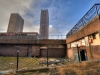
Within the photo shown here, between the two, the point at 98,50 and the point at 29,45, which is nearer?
the point at 98,50

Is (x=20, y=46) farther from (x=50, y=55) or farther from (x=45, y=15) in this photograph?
(x=45, y=15)

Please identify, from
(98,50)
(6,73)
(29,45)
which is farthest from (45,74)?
(29,45)

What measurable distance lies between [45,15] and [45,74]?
92903mm

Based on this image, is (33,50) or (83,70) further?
(33,50)

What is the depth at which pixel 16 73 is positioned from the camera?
393 cm

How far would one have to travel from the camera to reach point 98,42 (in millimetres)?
5133

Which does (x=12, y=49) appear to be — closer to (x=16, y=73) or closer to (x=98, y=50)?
(x=16, y=73)

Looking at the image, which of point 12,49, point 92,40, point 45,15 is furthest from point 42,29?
point 92,40

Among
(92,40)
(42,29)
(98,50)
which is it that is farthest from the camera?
(42,29)

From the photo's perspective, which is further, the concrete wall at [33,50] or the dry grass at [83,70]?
the concrete wall at [33,50]

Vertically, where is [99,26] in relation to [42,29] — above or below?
below

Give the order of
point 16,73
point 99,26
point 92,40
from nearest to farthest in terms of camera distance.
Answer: point 16,73
point 99,26
point 92,40

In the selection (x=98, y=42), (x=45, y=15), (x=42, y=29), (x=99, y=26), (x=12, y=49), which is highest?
(x=45, y=15)

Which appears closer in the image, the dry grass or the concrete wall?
the dry grass
